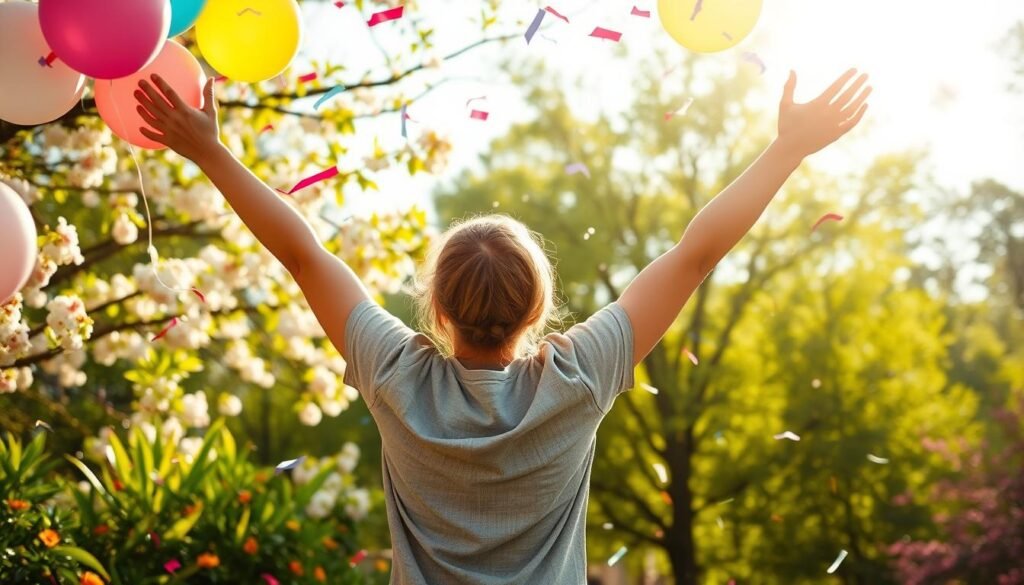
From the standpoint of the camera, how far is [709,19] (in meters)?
2.55

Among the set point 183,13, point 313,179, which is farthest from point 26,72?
point 313,179

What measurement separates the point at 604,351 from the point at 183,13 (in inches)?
63.5

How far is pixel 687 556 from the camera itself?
1324cm

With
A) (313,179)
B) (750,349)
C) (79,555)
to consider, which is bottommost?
(750,349)

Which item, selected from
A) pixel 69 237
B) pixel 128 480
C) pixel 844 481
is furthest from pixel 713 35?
pixel 844 481

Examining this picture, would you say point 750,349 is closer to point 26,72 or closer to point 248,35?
point 248,35

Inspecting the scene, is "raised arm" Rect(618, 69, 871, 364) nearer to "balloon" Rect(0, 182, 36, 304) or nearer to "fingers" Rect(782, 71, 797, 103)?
"fingers" Rect(782, 71, 797, 103)

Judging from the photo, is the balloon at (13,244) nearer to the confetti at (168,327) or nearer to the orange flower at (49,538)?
the orange flower at (49,538)

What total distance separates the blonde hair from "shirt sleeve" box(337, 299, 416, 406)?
0.09 meters

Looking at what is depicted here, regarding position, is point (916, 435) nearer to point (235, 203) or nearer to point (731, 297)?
point (731, 297)

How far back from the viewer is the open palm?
1.81 metres

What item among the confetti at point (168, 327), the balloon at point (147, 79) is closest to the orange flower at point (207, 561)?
the confetti at point (168, 327)

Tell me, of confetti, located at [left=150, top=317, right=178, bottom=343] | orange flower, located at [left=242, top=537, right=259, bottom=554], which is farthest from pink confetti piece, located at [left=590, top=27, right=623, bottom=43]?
orange flower, located at [left=242, top=537, right=259, bottom=554]

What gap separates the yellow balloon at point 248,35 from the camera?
8.89 feet
